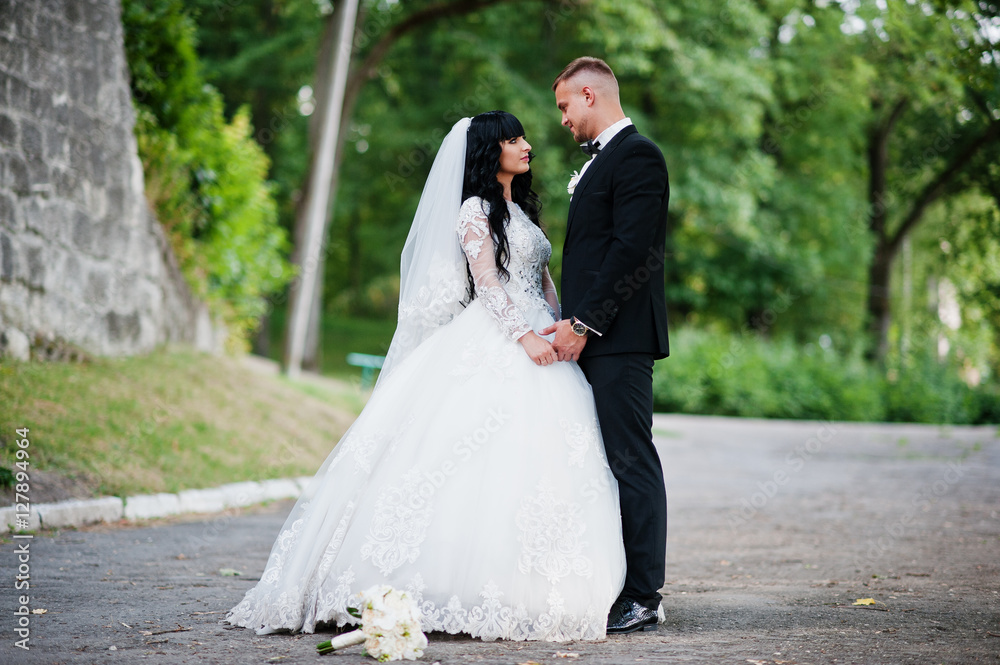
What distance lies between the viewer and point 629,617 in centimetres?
366

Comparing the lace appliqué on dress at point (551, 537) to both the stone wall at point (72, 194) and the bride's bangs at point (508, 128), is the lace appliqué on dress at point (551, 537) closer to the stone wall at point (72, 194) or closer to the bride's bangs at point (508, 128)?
the bride's bangs at point (508, 128)

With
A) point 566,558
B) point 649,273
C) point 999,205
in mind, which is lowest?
point 566,558

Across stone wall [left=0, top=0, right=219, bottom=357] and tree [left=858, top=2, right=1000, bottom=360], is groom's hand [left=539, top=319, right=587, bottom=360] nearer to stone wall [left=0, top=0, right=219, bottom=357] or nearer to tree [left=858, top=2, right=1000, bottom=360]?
stone wall [left=0, top=0, right=219, bottom=357]

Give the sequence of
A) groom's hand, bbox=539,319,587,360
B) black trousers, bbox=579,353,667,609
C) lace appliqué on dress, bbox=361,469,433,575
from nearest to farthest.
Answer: lace appliqué on dress, bbox=361,469,433,575 < black trousers, bbox=579,353,667,609 < groom's hand, bbox=539,319,587,360

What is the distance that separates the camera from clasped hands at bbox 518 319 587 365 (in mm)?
3883

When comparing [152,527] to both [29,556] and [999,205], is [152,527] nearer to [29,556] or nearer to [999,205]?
[29,556]

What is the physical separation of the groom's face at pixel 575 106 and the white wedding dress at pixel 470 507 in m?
0.84

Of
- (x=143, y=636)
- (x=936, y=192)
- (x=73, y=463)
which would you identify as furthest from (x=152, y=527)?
(x=936, y=192)

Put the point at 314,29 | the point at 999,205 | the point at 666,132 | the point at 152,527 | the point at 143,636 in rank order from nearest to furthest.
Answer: the point at 143,636
the point at 152,527
the point at 999,205
the point at 314,29
the point at 666,132

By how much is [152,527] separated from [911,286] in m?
37.0

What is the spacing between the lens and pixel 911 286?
122ft

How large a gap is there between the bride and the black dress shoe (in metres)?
0.09

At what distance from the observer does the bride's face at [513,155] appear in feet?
13.9

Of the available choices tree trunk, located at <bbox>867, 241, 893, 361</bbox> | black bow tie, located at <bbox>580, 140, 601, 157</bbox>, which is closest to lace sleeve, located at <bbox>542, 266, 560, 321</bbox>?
black bow tie, located at <bbox>580, 140, 601, 157</bbox>
